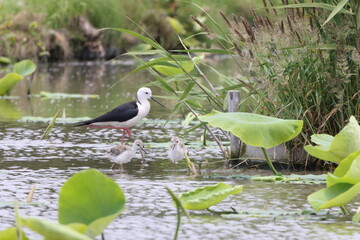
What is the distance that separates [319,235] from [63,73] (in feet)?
48.4

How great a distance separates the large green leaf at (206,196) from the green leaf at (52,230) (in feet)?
4.55

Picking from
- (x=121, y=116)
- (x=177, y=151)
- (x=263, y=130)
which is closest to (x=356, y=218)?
(x=263, y=130)

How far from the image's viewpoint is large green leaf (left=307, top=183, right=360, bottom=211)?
179 inches

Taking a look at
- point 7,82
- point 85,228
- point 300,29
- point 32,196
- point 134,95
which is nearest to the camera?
point 85,228

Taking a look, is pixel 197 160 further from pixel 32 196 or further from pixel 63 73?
pixel 63 73

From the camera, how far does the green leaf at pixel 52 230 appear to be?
337cm

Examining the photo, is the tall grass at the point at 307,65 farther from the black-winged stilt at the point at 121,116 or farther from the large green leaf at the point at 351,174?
the black-winged stilt at the point at 121,116

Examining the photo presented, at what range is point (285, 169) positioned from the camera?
22.0 ft

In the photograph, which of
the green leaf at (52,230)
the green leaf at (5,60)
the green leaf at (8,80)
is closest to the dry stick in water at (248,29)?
the green leaf at (52,230)

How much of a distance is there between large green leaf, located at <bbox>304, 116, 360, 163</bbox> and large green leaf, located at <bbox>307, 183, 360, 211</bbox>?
1.87 ft

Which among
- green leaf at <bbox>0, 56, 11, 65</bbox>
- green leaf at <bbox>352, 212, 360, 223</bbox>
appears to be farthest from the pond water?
green leaf at <bbox>0, 56, 11, 65</bbox>

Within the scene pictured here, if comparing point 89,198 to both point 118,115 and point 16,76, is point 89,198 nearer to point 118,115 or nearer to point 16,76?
point 118,115

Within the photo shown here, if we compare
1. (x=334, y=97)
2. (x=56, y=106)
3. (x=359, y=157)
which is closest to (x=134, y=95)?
(x=56, y=106)

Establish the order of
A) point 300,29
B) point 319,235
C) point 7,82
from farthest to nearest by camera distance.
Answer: point 7,82 → point 300,29 → point 319,235
